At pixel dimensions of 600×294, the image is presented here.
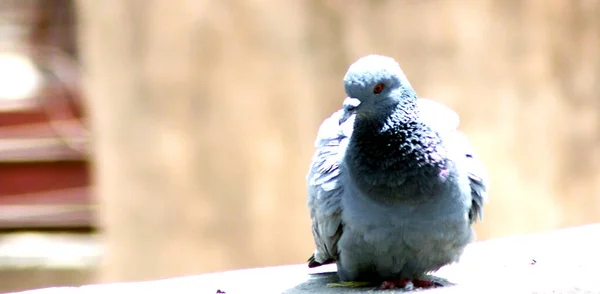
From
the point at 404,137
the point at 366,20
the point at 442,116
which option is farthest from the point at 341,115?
the point at 366,20

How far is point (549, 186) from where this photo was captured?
241 inches

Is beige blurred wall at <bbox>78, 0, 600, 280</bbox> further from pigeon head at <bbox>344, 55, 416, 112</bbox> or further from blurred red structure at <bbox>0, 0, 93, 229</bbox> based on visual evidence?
pigeon head at <bbox>344, 55, 416, 112</bbox>

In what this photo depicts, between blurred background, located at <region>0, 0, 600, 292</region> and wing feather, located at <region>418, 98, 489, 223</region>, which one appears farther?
blurred background, located at <region>0, 0, 600, 292</region>

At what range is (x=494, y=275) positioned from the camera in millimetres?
2867

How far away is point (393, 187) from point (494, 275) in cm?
59

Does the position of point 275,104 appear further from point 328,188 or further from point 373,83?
point 373,83

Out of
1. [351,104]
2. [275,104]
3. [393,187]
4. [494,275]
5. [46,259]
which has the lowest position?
[494,275]

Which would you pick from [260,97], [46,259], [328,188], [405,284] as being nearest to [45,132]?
[46,259]

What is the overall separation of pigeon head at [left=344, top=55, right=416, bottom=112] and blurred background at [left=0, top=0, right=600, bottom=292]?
2.99 m

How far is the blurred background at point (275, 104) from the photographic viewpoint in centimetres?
559

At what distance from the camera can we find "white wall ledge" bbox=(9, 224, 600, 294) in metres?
2.44

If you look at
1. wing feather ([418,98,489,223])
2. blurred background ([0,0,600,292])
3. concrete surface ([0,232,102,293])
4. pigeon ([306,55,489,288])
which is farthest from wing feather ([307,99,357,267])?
concrete surface ([0,232,102,293])

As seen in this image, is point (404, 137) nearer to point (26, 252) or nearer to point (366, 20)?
point (366, 20)

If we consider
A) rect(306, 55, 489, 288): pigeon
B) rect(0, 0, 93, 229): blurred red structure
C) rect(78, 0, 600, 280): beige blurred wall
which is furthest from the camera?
rect(0, 0, 93, 229): blurred red structure
